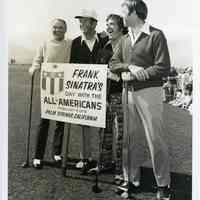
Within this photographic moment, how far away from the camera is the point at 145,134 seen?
1.36 metres

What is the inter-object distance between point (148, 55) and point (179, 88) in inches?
6.4

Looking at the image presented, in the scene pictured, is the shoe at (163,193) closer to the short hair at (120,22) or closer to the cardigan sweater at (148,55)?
the cardigan sweater at (148,55)

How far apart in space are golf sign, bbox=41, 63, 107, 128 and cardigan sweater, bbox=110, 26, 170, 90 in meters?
0.10

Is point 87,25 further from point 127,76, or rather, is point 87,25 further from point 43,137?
point 43,137

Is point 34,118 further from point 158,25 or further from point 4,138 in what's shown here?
point 158,25

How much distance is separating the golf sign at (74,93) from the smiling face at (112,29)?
0.12m

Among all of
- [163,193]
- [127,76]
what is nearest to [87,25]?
[127,76]

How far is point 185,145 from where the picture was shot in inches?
50.2

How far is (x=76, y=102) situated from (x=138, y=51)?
35 cm

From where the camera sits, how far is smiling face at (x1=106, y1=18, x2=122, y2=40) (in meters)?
1.40

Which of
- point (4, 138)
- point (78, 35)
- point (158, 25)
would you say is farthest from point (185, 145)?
point (4, 138)

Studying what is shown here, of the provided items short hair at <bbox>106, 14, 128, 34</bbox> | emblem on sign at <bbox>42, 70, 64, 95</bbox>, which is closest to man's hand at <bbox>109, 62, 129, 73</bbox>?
short hair at <bbox>106, 14, 128, 34</bbox>

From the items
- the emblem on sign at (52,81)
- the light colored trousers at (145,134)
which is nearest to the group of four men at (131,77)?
the light colored trousers at (145,134)

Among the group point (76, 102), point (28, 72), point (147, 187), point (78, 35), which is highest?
point (78, 35)
